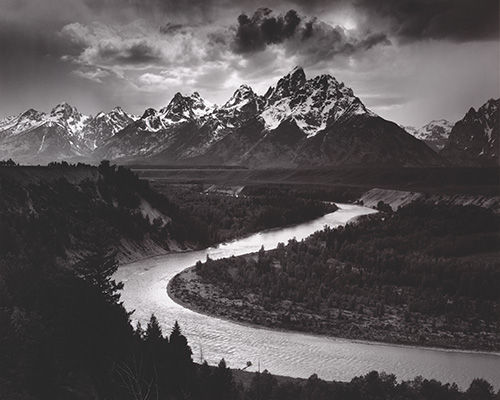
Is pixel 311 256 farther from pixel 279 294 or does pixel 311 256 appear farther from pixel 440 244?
pixel 440 244

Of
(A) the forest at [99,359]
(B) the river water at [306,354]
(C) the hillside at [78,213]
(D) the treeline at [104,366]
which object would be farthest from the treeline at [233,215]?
(D) the treeline at [104,366]

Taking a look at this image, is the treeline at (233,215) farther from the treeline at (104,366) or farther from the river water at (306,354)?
the treeline at (104,366)

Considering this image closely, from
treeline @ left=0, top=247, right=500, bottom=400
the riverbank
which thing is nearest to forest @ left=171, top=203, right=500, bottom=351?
the riverbank

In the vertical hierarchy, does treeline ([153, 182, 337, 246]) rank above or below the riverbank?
above

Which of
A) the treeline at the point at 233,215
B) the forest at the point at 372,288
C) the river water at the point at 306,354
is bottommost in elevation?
the river water at the point at 306,354

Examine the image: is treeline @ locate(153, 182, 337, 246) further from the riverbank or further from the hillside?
A: the riverbank

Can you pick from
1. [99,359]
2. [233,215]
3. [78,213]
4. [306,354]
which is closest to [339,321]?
[306,354]

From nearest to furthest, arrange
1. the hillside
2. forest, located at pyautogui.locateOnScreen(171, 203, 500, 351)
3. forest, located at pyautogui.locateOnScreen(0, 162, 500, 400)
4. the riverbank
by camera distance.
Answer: forest, located at pyautogui.locateOnScreen(0, 162, 500, 400) → the riverbank → forest, located at pyautogui.locateOnScreen(171, 203, 500, 351) → the hillside
